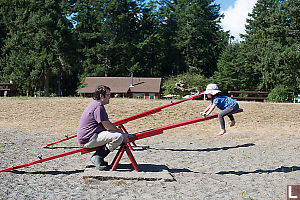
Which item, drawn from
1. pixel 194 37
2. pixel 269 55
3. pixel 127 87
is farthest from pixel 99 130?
pixel 194 37

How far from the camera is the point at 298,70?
129 feet

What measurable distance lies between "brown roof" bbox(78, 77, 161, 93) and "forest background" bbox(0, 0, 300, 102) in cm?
234

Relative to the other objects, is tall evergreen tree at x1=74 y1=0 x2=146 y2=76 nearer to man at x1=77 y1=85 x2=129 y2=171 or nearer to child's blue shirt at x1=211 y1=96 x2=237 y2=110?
child's blue shirt at x1=211 y1=96 x2=237 y2=110

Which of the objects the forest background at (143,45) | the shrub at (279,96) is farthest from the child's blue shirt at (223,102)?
the forest background at (143,45)

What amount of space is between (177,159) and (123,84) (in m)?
37.1

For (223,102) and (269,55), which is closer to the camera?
(223,102)

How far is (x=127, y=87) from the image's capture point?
4406 centimetres

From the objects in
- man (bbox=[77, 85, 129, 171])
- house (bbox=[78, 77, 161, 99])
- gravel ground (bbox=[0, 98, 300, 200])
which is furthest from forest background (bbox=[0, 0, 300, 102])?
man (bbox=[77, 85, 129, 171])

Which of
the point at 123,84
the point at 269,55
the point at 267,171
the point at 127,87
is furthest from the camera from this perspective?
the point at 123,84

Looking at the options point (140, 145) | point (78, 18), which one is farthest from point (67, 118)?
point (78, 18)

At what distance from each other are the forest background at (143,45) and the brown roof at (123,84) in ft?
7.67

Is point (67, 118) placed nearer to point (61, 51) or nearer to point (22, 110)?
point (22, 110)

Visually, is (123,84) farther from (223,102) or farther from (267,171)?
(267,171)

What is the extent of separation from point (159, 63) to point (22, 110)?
4144 centimetres
